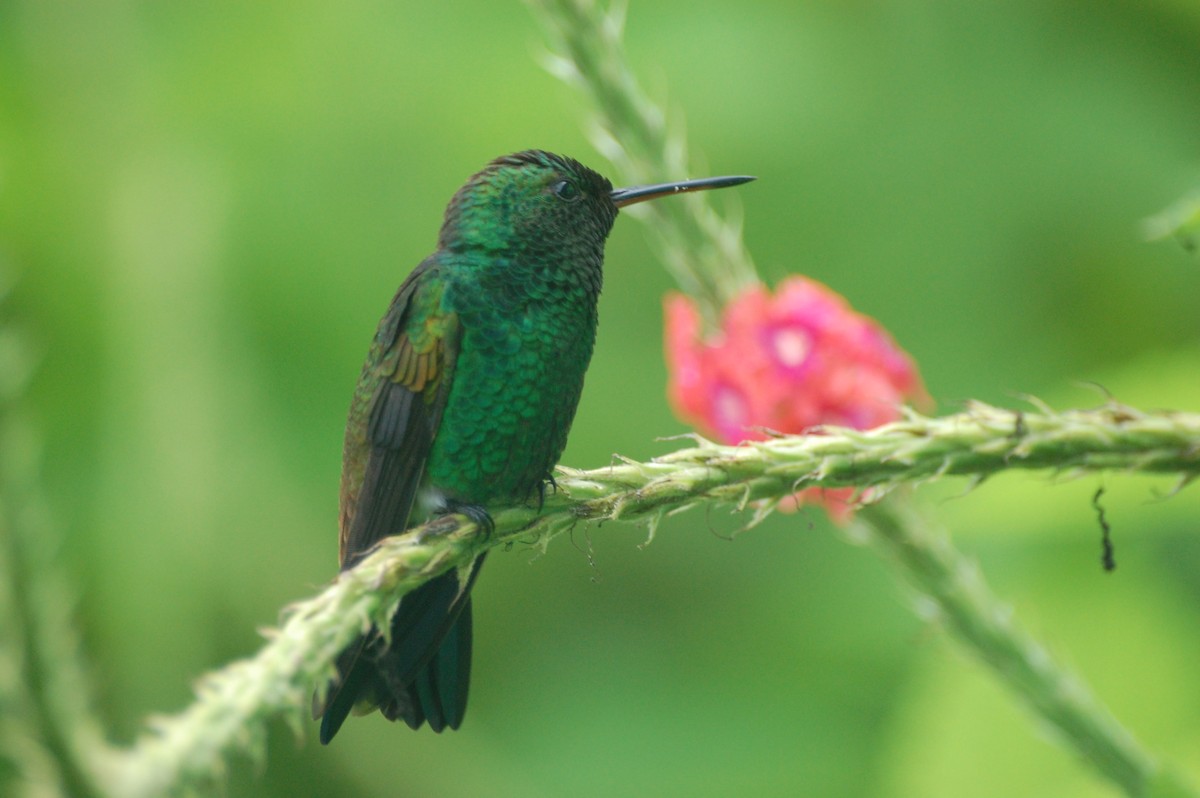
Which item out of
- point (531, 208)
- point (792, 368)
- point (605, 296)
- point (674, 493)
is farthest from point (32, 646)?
point (605, 296)

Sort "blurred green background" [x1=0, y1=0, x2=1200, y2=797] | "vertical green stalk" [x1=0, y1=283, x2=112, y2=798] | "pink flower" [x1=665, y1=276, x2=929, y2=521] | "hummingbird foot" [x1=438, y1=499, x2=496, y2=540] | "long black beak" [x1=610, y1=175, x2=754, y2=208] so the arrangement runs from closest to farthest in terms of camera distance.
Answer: "vertical green stalk" [x1=0, y1=283, x2=112, y2=798] < "hummingbird foot" [x1=438, y1=499, x2=496, y2=540] < "long black beak" [x1=610, y1=175, x2=754, y2=208] < "pink flower" [x1=665, y1=276, x2=929, y2=521] < "blurred green background" [x1=0, y1=0, x2=1200, y2=797]

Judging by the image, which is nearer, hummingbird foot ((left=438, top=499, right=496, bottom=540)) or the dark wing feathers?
hummingbird foot ((left=438, top=499, right=496, bottom=540))

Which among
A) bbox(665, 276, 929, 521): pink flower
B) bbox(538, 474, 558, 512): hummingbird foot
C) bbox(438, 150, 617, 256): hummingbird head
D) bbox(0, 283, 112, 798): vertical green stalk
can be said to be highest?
bbox(438, 150, 617, 256): hummingbird head

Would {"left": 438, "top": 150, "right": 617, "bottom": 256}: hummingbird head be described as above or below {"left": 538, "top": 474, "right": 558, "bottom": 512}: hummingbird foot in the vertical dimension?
above

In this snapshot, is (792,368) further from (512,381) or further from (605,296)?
(605,296)

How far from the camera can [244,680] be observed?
1.28 m

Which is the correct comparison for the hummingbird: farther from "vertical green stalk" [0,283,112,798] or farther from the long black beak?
"vertical green stalk" [0,283,112,798]

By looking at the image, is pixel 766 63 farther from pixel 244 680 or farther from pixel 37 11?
pixel 244 680

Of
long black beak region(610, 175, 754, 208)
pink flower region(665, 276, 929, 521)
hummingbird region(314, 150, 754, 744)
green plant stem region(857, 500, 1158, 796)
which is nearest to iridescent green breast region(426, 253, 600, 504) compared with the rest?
hummingbird region(314, 150, 754, 744)

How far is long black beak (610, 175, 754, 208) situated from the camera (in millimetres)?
2291

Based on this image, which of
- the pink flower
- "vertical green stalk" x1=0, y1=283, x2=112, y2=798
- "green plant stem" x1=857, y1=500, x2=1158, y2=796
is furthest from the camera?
the pink flower

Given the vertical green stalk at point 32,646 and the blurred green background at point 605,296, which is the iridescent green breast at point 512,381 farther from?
the blurred green background at point 605,296

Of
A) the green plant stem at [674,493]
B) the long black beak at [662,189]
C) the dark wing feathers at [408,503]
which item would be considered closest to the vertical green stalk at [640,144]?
the long black beak at [662,189]

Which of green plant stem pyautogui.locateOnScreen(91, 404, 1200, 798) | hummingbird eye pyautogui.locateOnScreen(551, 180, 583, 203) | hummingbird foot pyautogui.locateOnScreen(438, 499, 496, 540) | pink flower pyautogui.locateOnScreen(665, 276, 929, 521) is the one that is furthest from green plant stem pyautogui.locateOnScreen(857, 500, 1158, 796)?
hummingbird eye pyautogui.locateOnScreen(551, 180, 583, 203)
